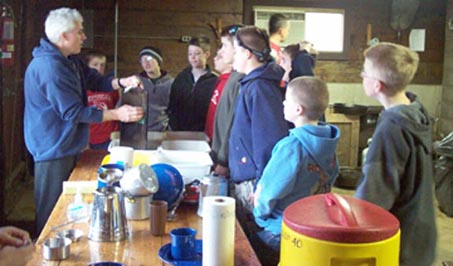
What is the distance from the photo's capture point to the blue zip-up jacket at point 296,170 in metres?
2.21

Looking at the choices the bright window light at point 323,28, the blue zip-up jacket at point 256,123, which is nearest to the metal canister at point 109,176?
the blue zip-up jacket at point 256,123

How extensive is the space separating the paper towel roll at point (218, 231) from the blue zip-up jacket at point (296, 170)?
0.68 metres

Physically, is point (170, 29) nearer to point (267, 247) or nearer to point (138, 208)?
point (267, 247)

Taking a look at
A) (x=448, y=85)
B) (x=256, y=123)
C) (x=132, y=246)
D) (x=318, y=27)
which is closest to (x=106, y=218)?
(x=132, y=246)

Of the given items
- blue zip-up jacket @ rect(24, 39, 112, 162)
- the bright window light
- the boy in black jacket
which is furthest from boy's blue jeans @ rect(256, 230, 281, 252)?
the bright window light

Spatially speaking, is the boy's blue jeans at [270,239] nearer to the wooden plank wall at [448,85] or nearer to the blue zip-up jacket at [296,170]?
the blue zip-up jacket at [296,170]

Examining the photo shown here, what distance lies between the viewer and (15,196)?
5262mm

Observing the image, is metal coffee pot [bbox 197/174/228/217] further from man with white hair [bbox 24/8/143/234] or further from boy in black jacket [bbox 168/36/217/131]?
boy in black jacket [bbox 168/36/217/131]

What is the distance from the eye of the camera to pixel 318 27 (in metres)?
6.84

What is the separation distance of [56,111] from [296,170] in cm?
156

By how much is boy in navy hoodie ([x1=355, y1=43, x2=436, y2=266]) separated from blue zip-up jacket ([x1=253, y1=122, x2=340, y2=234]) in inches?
13.6

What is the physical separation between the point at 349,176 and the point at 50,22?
12.7 feet

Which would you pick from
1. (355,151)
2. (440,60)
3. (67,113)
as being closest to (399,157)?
(67,113)

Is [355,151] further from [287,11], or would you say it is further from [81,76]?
[81,76]
